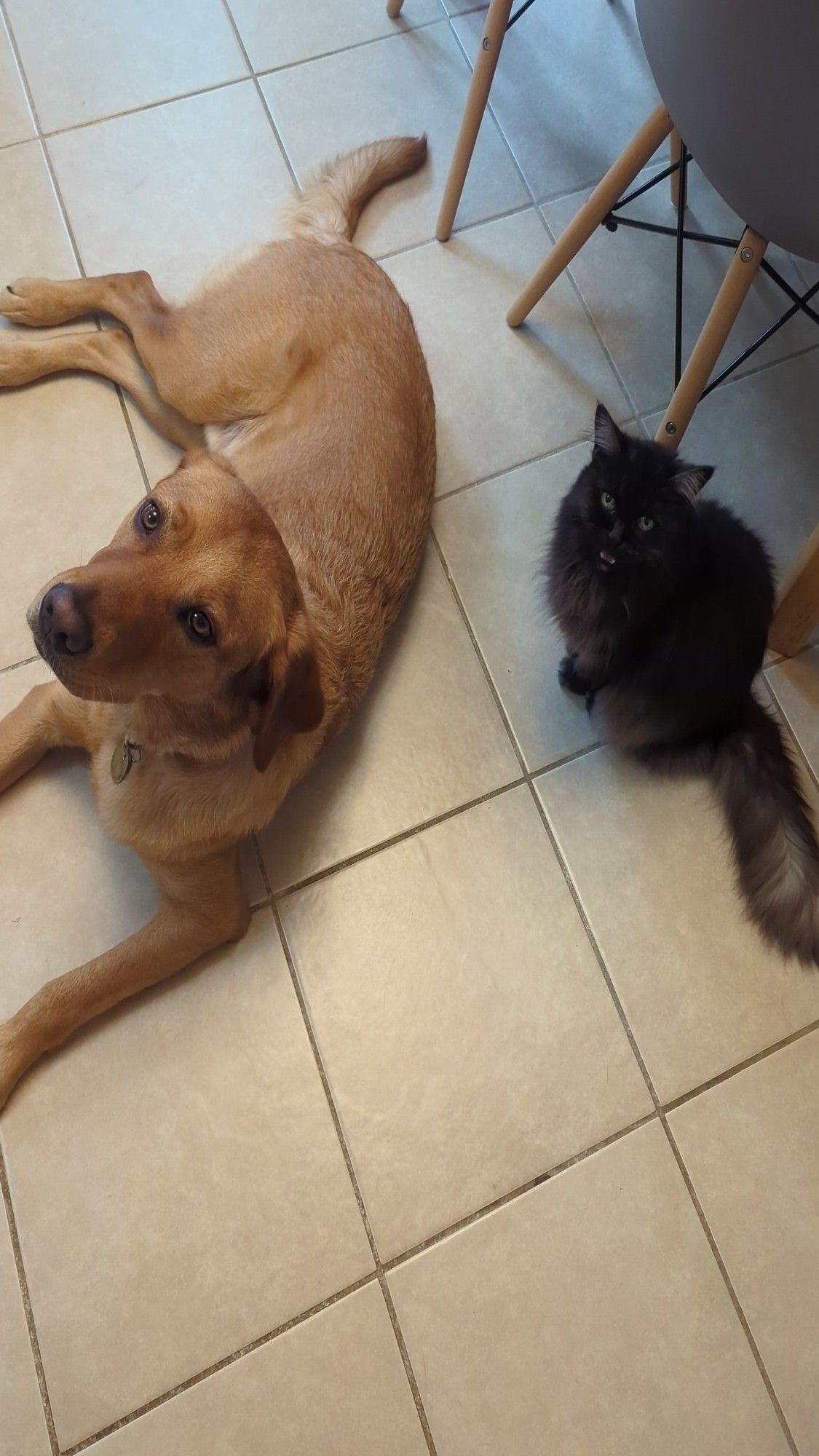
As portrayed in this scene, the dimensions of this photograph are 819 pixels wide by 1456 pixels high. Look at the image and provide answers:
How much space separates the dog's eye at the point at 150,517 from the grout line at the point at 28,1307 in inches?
55.1

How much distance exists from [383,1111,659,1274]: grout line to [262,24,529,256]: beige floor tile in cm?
246

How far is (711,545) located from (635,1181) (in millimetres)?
1459

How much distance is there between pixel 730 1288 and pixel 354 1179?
897 mm

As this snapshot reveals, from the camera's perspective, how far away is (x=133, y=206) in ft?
8.45

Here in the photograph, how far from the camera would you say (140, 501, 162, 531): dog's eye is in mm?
1461

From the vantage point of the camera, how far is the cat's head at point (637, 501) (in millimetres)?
1870

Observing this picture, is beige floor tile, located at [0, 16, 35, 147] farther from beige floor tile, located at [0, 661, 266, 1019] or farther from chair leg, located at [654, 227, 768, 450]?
chair leg, located at [654, 227, 768, 450]

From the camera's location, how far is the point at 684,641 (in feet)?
6.46

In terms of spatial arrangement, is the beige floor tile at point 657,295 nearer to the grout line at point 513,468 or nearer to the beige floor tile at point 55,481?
the grout line at point 513,468

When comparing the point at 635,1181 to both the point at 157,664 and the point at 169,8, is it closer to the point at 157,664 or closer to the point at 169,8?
the point at 157,664

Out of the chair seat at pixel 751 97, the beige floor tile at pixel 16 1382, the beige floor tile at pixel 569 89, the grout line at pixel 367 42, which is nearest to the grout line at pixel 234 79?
the grout line at pixel 367 42

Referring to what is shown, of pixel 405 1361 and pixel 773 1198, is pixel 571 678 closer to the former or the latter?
pixel 773 1198

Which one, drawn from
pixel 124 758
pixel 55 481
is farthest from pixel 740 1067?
pixel 55 481

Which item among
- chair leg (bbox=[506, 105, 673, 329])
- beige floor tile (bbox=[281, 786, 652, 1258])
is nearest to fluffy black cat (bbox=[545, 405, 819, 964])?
beige floor tile (bbox=[281, 786, 652, 1258])
